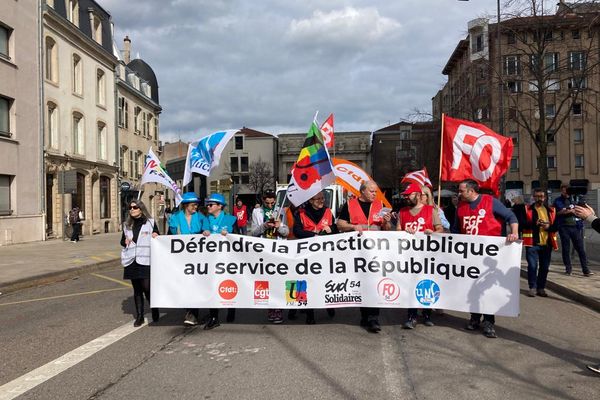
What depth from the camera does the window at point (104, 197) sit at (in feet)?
111

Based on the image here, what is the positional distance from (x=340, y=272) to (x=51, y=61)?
25.3m

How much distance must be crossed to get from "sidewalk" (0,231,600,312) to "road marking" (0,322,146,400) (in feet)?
18.5

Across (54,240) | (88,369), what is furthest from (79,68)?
(88,369)

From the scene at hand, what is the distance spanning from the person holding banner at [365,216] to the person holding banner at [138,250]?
101 inches

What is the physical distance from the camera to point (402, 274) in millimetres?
6844

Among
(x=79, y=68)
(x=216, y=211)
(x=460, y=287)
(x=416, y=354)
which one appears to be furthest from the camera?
(x=79, y=68)

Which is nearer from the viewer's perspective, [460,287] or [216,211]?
[460,287]

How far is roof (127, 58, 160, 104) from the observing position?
46.6 metres

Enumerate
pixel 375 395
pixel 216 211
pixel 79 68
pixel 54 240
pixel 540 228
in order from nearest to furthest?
pixel 375 395, pixel 216 211, pixel 540 228, pixel 54 240, pixel 79 68

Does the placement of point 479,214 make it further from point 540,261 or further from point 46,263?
point 46,263

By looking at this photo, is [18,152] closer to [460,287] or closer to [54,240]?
[54,240]

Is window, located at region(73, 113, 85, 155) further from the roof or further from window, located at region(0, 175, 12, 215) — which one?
the roof

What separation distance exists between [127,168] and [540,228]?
111 ft

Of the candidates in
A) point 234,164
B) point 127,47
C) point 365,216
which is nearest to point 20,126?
point 365,216
